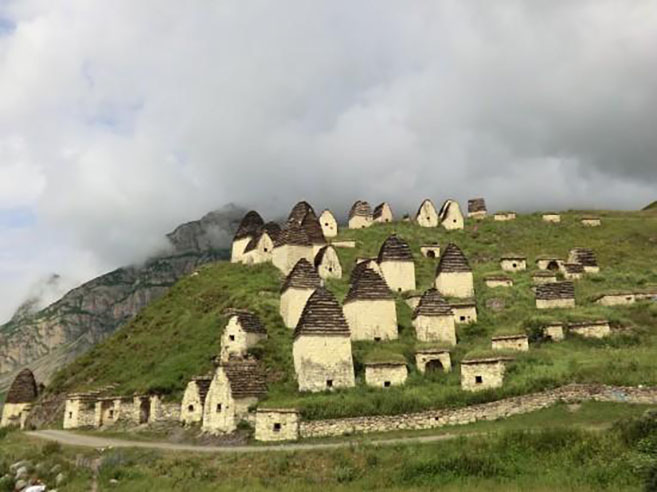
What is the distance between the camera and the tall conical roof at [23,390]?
173 feet

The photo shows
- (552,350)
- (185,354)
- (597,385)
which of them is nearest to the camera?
(597,385)

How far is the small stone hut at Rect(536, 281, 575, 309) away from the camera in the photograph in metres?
40.7

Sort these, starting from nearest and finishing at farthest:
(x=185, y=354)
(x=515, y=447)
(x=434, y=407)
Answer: (x=515, y=447)
(x=434, y=407)
(x=185, y=354)

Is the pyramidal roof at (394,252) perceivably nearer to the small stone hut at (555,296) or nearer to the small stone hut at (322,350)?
the small stone hut at (555,296)

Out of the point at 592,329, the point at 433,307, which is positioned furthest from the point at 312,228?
the point at 592,329

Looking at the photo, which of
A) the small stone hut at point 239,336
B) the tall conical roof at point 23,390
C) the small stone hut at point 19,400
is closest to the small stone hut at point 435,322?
the small stone hut at point 239,336

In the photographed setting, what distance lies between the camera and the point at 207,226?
635ft

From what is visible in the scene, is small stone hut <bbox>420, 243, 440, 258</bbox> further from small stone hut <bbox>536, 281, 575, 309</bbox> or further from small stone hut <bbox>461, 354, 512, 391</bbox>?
small stone hut <bbox>461, 354, 512, 391</bbox>

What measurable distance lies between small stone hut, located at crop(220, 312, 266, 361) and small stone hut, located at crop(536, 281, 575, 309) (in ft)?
63.5

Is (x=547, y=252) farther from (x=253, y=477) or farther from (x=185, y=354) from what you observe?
(x=253, y=477)

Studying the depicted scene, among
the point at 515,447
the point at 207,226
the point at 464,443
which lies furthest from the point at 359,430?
the point at 207,226

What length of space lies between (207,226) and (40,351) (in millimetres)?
67797

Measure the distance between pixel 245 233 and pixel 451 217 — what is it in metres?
24.0

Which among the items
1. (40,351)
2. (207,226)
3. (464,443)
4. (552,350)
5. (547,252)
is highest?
(207,226)
